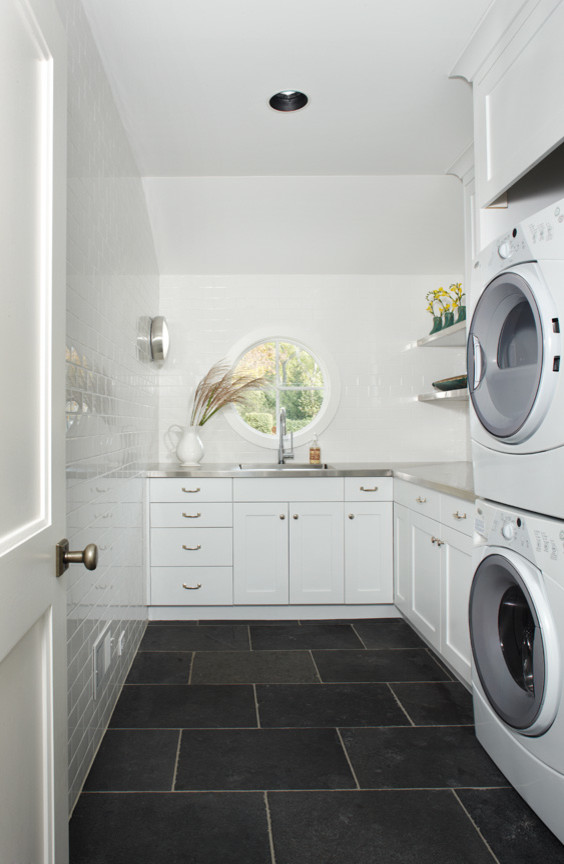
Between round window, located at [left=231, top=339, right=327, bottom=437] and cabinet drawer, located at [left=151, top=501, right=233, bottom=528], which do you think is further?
round window, located at [left=231, top=339, right=327, bottom=437]

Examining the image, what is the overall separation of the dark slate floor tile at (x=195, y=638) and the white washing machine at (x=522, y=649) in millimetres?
1413

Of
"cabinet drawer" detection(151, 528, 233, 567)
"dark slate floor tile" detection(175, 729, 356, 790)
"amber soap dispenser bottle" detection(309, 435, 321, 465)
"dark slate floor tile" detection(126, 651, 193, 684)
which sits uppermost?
"amber soap dispenser bottle" detection(309, 435, 321, 465)

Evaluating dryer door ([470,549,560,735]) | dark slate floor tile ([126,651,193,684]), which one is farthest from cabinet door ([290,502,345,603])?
dryer door ([470,549,560,735])

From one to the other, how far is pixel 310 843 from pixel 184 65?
2.63 meters

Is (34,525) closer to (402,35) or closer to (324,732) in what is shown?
(324,732)

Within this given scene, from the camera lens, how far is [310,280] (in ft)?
13.6

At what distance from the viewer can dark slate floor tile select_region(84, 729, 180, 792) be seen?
6.12 ft

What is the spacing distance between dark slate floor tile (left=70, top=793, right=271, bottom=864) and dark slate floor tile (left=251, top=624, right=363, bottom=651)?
4.18 feet

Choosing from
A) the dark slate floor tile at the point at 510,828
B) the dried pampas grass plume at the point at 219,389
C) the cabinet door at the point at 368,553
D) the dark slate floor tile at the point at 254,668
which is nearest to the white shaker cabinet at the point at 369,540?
the cabinet door at the point at 368,553

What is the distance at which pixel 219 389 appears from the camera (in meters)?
4.02

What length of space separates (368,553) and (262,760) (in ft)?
5.43

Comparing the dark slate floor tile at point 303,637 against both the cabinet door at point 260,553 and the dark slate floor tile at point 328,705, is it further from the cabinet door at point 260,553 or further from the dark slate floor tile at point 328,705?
the dark slate floor tile at point 328,705

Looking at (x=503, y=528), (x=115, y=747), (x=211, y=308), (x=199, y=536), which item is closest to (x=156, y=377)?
(x=211, y=308)

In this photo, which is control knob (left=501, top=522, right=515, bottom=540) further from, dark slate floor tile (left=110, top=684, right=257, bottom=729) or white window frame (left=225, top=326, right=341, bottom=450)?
white window frame (left=225, top=326, right=341, bottom=450)
